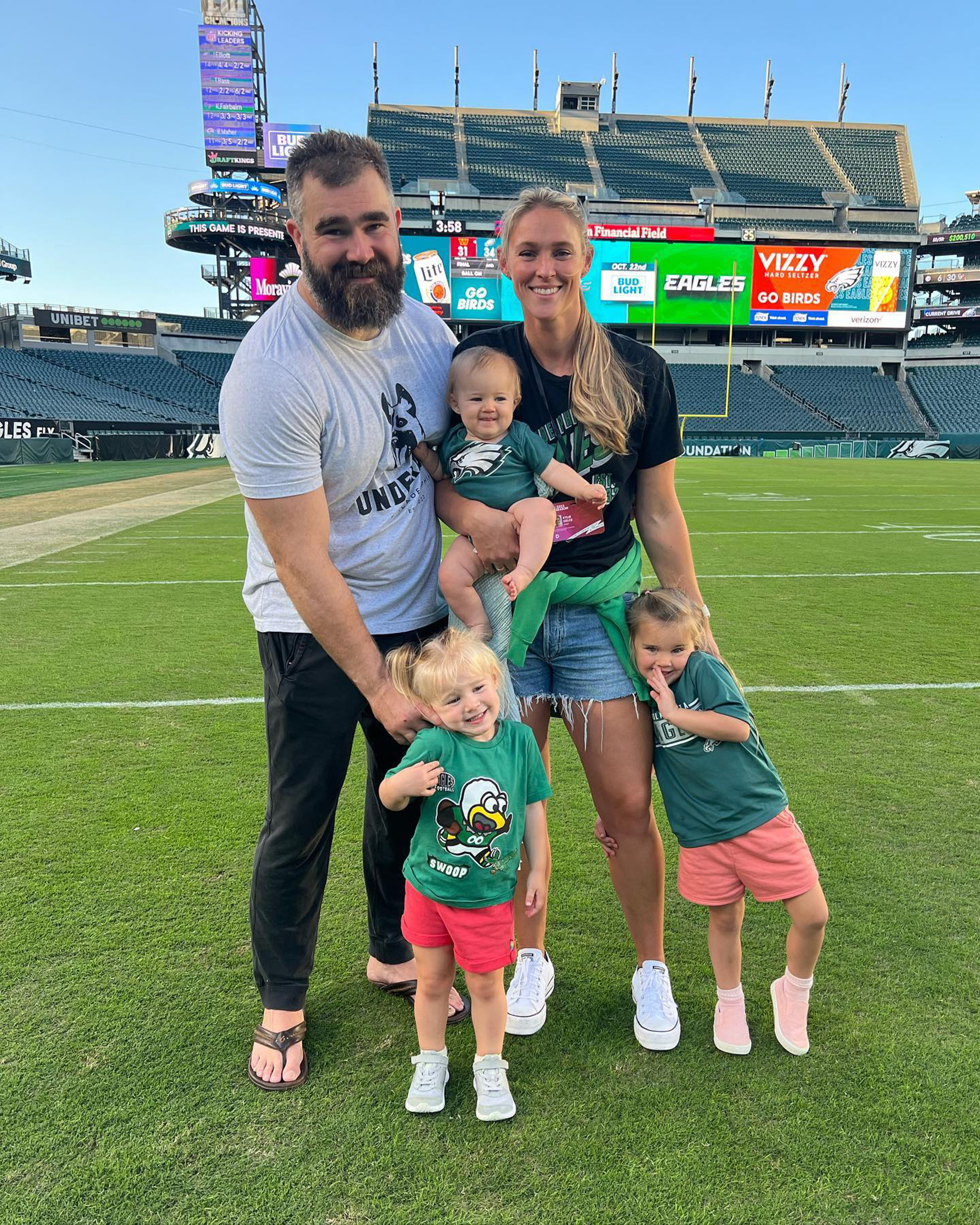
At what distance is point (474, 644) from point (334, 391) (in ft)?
2.36

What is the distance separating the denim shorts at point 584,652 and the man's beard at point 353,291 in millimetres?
906

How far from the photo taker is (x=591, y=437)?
2.25 m

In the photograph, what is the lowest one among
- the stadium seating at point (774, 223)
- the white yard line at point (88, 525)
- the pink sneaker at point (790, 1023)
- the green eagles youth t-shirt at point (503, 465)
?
the pink sneaker at point (790, 1023)

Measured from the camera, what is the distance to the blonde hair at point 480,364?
2.14 m

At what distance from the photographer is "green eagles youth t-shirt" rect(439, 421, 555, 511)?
219 centimetres

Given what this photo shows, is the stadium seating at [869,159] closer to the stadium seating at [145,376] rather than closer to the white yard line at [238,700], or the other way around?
the stadium seating at [145,376]

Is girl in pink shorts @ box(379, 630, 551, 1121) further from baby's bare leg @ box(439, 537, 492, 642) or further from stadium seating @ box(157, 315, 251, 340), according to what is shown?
stadium seating @ box(157, 315, 251, 340)

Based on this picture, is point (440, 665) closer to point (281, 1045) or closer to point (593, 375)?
point (593, 375)

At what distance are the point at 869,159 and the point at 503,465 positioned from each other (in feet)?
230

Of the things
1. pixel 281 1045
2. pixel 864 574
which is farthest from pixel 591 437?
pixel 864 574

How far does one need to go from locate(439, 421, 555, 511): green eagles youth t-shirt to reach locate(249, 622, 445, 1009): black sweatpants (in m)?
0.46

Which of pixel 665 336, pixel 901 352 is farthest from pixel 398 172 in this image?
Answer: pixel 901 352

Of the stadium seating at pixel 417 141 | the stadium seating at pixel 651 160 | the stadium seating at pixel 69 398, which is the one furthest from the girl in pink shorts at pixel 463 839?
the stadium seating at pixel 651 160

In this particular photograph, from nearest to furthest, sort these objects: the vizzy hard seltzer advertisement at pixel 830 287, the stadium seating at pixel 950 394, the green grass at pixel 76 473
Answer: the green grass at pixel 76 473, the stadium seating at pixel 950 394, the vizzy hard seltzer advertisement at pixel 830 287
